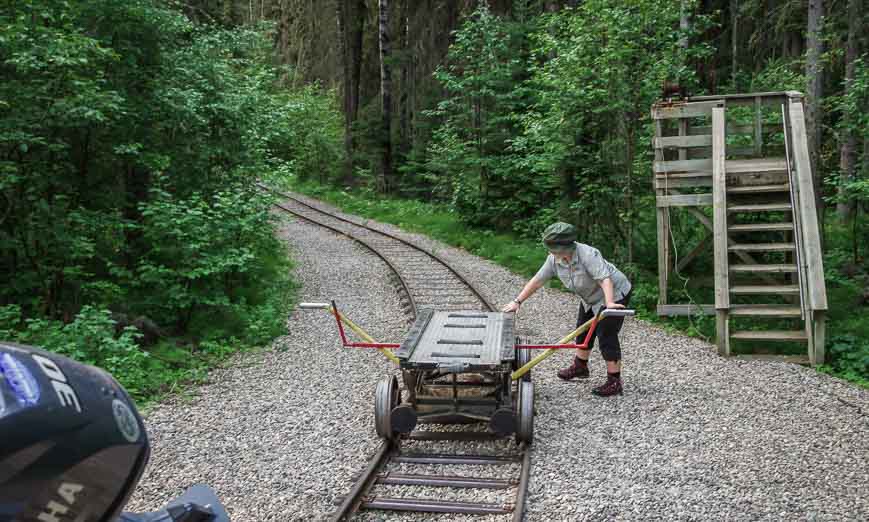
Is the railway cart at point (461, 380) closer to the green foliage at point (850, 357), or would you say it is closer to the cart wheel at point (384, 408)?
the cart wheel at point (384, 408)

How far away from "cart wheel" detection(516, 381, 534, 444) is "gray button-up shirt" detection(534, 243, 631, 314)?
4.44 ft

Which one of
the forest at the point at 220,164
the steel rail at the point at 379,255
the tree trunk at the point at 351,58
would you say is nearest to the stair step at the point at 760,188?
the forest at the point at 220,164

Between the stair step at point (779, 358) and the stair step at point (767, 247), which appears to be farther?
the stair step at point (767, 247)

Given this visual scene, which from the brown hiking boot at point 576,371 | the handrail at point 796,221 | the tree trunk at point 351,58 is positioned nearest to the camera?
the brown hiking boot at point 576,371

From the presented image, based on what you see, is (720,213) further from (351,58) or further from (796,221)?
(351,58)

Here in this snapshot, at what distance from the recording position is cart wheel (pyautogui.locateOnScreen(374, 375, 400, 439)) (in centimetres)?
543

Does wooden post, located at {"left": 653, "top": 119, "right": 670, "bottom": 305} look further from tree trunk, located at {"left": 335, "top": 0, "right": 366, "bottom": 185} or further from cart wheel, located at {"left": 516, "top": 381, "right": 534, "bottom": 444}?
tree trunk, located at {"left": 335, "top": 0, "right": 366, "bottom": 185}

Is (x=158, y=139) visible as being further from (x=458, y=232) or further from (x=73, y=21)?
(x=458, y=232)

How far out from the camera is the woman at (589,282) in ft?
19.7

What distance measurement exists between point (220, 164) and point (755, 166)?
8.36 meters

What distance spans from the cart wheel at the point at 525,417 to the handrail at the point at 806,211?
4.52m


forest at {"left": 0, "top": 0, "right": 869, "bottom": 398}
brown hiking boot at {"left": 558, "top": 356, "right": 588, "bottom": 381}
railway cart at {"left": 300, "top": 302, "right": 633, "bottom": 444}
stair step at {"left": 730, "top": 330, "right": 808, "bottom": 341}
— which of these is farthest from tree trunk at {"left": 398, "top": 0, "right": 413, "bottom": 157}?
railway cart at {"left": 300, "top": 302, "right": 633, "bottom": 444}

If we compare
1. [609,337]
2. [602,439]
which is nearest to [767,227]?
[609,337]

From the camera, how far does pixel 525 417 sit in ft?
17.4
